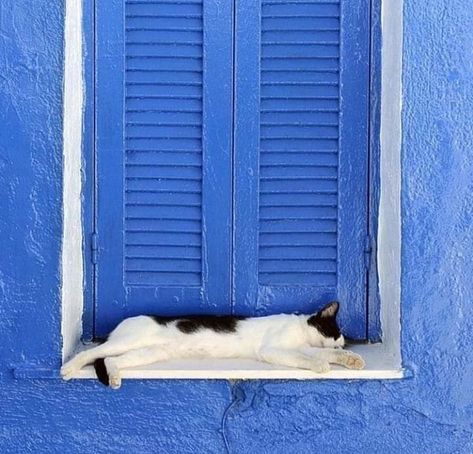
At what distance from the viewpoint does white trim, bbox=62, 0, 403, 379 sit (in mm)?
2928

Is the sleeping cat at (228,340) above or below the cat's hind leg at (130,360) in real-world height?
above

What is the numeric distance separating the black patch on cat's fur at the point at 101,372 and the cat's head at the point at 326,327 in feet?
2.45

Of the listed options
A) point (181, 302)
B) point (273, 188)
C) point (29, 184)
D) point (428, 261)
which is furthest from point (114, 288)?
point (428, 261)

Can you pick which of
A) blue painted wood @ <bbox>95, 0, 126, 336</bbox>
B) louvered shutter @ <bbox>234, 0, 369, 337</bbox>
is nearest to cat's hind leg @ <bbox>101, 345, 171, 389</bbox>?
blue painted wood @ <bbox>95, 0, 126, 336</bbox>

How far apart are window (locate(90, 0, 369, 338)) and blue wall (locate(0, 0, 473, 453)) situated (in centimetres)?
25

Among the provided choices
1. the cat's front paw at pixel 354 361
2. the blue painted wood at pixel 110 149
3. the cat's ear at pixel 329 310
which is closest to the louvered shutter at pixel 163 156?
the blue painted wood at pixel 110 149

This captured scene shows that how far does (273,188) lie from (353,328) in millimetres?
→ 609

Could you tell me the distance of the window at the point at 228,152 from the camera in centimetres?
311

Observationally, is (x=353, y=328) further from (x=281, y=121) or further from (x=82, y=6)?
(x=82, y=6)

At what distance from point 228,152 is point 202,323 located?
0.63m

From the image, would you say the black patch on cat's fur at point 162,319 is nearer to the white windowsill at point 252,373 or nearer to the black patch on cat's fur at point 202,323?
the black patch on cat's fur at point 202,323

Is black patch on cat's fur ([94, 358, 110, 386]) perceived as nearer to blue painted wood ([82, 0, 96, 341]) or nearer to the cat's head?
blue painted wood ([82, 0, 96, 341])

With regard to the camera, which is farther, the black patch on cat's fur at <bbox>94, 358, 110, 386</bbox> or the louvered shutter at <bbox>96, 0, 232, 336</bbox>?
the louvered shutter at <bbox>96, 0, 232, 336</bbox>

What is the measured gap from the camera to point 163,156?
3.13 metres
